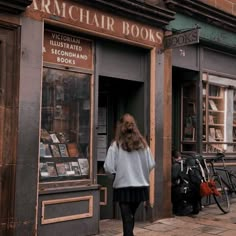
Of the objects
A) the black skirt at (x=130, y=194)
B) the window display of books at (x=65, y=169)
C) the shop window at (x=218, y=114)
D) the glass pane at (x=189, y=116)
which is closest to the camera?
the black skirt at (x=130, y=194)

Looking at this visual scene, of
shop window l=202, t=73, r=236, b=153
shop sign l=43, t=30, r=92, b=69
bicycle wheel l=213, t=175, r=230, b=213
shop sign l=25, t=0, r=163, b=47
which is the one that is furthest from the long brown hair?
shop window l=202, t=73, r=236, b=153

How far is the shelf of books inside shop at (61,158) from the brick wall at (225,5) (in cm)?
450

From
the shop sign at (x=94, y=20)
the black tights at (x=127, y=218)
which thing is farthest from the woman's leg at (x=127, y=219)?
the shop sign at (x=94, y=20)

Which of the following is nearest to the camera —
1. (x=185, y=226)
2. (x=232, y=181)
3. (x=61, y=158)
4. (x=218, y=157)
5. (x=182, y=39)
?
(x=61, y=158)

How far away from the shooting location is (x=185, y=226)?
7375 mm

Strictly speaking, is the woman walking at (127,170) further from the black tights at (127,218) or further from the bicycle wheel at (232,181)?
the bicycle wheel at (232,181)

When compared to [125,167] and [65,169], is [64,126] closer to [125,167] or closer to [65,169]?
[65,169]

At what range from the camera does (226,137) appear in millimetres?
10211

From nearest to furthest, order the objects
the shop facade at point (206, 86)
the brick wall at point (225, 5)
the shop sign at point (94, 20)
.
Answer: the shop sign at point (94, 20) < the shop facade at point (206, 86) < the brick wall at point (225, 5)

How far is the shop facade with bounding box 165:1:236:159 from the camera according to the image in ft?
29.5

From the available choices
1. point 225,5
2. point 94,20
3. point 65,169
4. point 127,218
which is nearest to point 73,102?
point 65,169

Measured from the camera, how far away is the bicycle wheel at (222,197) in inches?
336

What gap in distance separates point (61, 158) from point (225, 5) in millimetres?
5489

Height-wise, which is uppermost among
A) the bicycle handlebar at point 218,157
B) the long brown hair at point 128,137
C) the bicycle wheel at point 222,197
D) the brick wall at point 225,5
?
the brick wall at point 225,5
